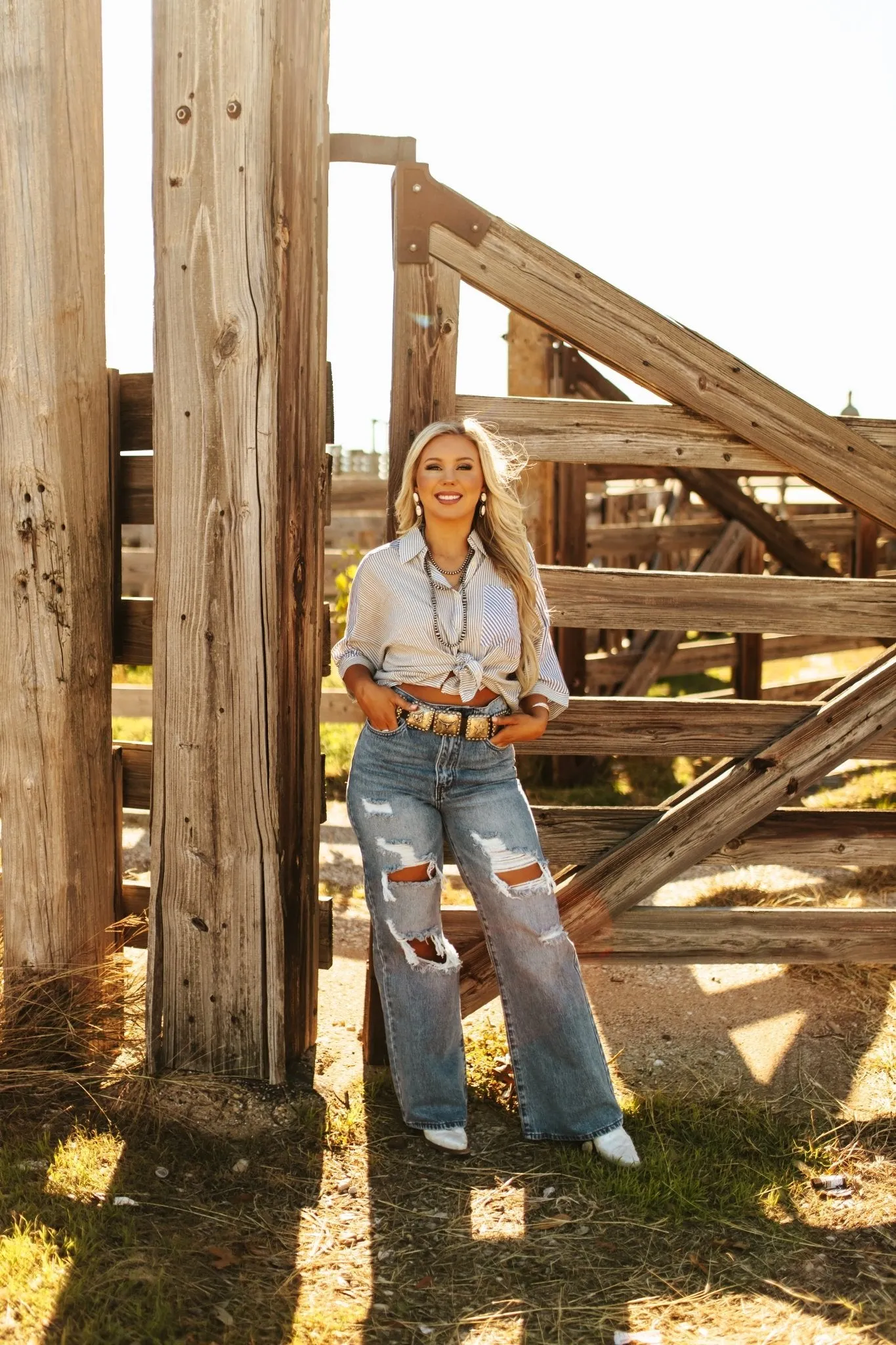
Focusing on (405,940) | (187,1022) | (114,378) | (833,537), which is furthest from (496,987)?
(833,537)

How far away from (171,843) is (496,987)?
1130 millimetres

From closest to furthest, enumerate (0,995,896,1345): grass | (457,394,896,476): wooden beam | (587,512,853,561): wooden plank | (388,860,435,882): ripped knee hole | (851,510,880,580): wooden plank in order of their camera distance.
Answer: (0,995,896,1345): grass < (388,860,435,882): ripped knee hole < (457,394,896,476): wooden beam < (851,510,880,580): wooden plank < (587,512,853,561): wooden plank

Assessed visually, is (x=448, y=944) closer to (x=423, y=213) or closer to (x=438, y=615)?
(x=438, y=615)

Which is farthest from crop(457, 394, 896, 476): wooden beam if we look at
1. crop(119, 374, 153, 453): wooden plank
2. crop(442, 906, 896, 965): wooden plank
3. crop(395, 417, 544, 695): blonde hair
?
crop(442, 906, 896, 965): wooden plank

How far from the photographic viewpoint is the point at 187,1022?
3.48 m

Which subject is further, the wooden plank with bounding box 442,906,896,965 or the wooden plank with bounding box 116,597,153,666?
the wooden plank with bounding box 442,906,896,965

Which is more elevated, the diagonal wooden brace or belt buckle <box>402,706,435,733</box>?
belt buckle <box>402,706,435,733</box>

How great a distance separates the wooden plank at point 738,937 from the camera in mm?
3754

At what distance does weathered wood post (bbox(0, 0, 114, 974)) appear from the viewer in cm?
332

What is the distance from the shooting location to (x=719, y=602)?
364 centimetres

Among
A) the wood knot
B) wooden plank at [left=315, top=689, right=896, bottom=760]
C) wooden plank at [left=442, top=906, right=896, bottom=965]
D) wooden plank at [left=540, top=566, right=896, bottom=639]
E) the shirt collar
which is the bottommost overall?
wooden plank at [left=442, top=906, right=896, bottom=965]

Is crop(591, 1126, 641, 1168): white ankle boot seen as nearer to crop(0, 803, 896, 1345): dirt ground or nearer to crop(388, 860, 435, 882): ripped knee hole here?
crop(0, 803, 896, 1345): dirt ground

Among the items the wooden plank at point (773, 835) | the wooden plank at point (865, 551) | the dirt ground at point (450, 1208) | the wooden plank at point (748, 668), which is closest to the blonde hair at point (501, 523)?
the wooden plank at point (773, 835)

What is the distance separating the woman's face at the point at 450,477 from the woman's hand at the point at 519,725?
0.57 metres
